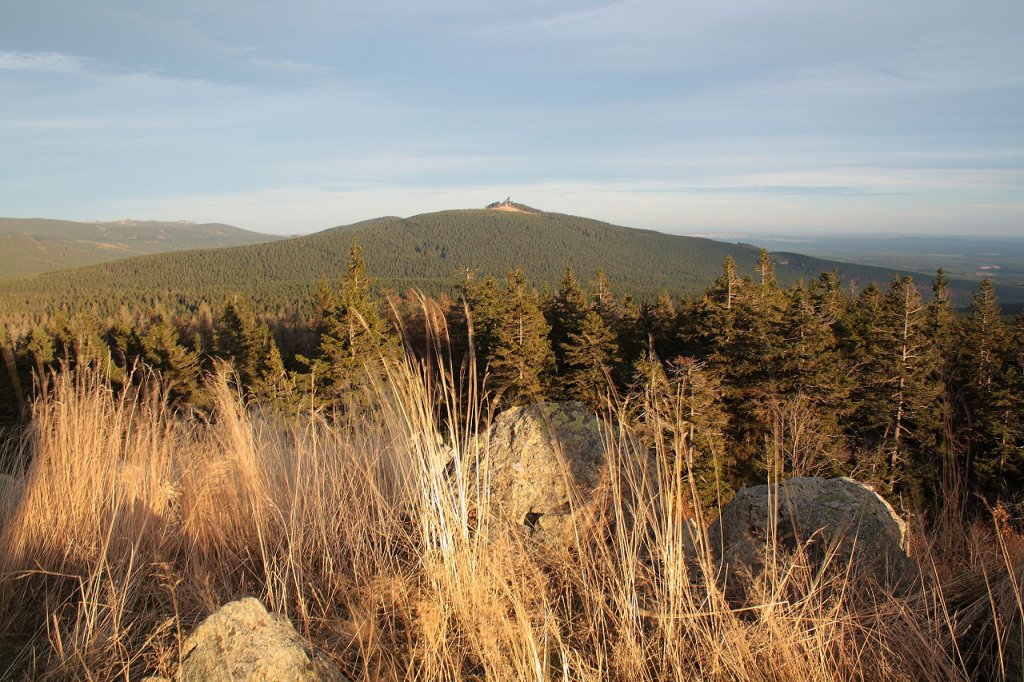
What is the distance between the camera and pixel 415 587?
2387 mm

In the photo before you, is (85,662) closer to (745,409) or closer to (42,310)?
(745,409)

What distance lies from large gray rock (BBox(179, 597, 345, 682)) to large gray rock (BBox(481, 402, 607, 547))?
133cm

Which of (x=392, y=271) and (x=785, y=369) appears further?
(x=392, y=271)

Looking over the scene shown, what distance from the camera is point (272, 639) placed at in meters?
1.84

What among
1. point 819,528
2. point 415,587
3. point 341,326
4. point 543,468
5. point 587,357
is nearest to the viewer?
point 415,587

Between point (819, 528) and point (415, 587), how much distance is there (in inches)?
84.1

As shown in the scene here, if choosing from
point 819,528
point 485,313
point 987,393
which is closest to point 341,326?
point 485,313

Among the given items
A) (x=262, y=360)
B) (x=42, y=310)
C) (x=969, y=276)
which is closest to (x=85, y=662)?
(x=262, y=360)

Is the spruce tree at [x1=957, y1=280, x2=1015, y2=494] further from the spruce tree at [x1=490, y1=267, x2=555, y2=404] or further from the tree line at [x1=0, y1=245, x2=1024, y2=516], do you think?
the spruce tree at [x1=490, y1=267, x2=555, y2=404]

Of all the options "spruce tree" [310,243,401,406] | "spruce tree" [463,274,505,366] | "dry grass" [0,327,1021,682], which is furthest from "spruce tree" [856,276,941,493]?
"dry grass" [0,327,1021,682]

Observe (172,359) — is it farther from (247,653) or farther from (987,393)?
(987,393)

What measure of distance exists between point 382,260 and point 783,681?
670ft

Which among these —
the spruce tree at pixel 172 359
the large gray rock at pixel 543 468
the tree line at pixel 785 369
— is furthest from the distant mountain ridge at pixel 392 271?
the large gray rock at pixel 543 468

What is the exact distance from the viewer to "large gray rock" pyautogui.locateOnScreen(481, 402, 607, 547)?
3.11 meters
